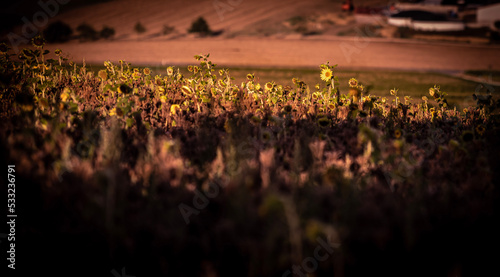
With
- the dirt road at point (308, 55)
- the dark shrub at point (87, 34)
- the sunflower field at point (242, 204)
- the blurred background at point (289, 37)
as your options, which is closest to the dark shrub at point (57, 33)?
the blurred background at point (289, 37)

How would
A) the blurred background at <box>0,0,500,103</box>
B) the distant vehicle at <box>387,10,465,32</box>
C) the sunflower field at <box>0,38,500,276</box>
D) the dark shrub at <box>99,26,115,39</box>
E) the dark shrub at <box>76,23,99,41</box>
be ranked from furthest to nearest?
the distant vehicle at <box>387,10,465,32</box> → the dark shrub at <box>99,26,115,39</box> → the dark shrub at <box>76,23,99,41</box> → the blurred background at <box>0,0,500,103</box> → the sunflower field at <box>0,38,500,276</box>

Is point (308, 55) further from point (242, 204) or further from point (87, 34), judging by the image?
point (242, 204)

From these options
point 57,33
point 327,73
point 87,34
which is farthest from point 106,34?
point 327,73

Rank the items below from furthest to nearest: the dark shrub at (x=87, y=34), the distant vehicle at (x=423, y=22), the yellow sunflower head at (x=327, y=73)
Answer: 1. the distant vehicle at (x=423, y=22)
2. the dark shrub at (x=87, y=34)
3. the yellow sunflower head at (x=327, y=73)

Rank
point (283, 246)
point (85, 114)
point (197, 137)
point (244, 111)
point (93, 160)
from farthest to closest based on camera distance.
Result: point (244, 111)
point (197, 137)
point (85, 114)
point (93, 160)
point (283, 246)

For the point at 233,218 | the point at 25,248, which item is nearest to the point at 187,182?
the point at 233,218

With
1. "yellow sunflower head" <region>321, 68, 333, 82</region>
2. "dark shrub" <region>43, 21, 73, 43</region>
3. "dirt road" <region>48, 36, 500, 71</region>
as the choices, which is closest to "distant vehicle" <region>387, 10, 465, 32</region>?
"dirt road" <region>48, 36, 500, 71</region>

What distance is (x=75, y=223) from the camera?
9.20ft

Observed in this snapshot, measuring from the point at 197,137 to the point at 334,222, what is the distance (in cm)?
208

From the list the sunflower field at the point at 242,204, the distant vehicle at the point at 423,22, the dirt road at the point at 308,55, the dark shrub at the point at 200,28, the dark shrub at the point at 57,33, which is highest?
the distant vehicle at the point at 423,22

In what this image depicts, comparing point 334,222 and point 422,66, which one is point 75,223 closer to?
point 334,222

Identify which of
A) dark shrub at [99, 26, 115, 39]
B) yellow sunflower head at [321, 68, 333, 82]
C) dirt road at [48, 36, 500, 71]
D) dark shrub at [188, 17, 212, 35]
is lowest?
yellow sunflower head at [321, 68, 333, 82]

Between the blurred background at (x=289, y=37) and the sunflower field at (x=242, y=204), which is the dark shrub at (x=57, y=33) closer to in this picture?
the blurred background at (x=289, y=37)

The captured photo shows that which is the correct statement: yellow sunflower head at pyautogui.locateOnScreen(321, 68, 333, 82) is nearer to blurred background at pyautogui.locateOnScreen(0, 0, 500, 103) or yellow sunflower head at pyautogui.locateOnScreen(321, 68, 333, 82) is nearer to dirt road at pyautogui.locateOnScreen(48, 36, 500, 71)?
blurred background at pyautogui.locateOnScreen(0, 0, 500, 103)
